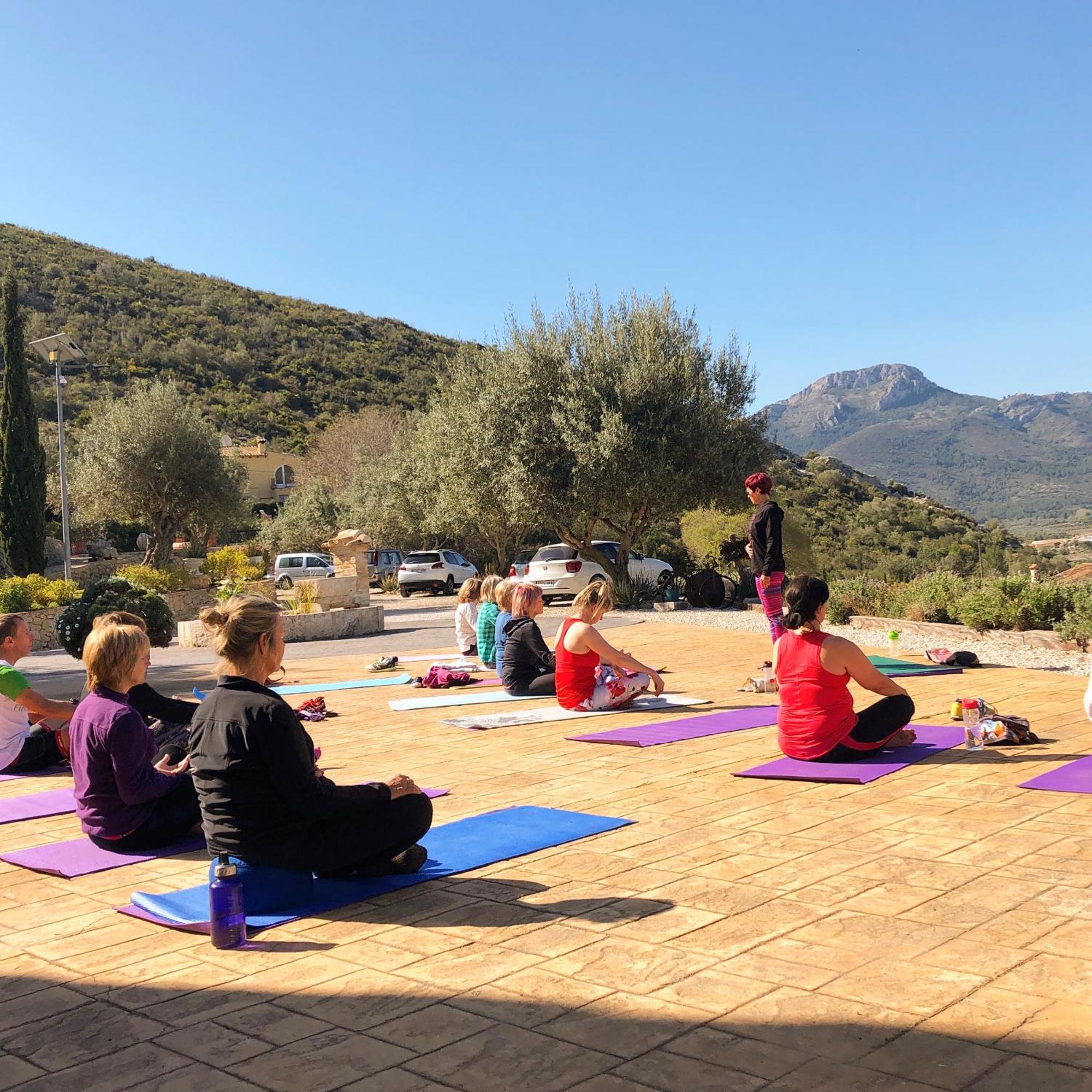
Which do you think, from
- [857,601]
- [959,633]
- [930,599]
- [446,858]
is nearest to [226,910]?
[446,858]

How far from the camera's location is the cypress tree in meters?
25.5

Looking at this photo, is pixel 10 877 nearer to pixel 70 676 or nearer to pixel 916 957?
pixel 916 957

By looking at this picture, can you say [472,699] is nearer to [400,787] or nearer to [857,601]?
[400,787]

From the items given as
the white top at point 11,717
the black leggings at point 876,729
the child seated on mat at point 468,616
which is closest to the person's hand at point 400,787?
the black leggings at point 876,729

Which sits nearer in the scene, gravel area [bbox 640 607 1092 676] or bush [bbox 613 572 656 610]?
gravel area [bbox 640 607 1092 676]

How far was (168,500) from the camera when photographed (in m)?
30.7

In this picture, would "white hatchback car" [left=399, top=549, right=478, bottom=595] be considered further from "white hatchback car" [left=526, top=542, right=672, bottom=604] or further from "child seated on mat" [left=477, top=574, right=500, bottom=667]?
"child seated on mat" [left=477, top=574, right=500, bottom=667]

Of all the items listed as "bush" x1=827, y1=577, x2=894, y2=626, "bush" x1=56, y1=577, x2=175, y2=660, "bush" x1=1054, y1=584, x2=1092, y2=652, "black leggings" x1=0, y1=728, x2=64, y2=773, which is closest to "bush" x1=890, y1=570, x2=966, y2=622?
"bush" x1=827, y1=577, x2=894, y2=626

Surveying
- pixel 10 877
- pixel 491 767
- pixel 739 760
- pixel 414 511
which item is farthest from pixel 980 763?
pixel 414 511

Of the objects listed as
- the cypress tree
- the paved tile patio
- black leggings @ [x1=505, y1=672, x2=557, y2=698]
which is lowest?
the paved tile patio

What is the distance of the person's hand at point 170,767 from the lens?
516cm

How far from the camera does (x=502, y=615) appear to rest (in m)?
10.6

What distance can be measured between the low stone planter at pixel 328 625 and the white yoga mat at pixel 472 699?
874 centimetres

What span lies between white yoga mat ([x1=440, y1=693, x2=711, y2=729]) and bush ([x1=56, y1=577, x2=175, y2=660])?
4990 millimetres
